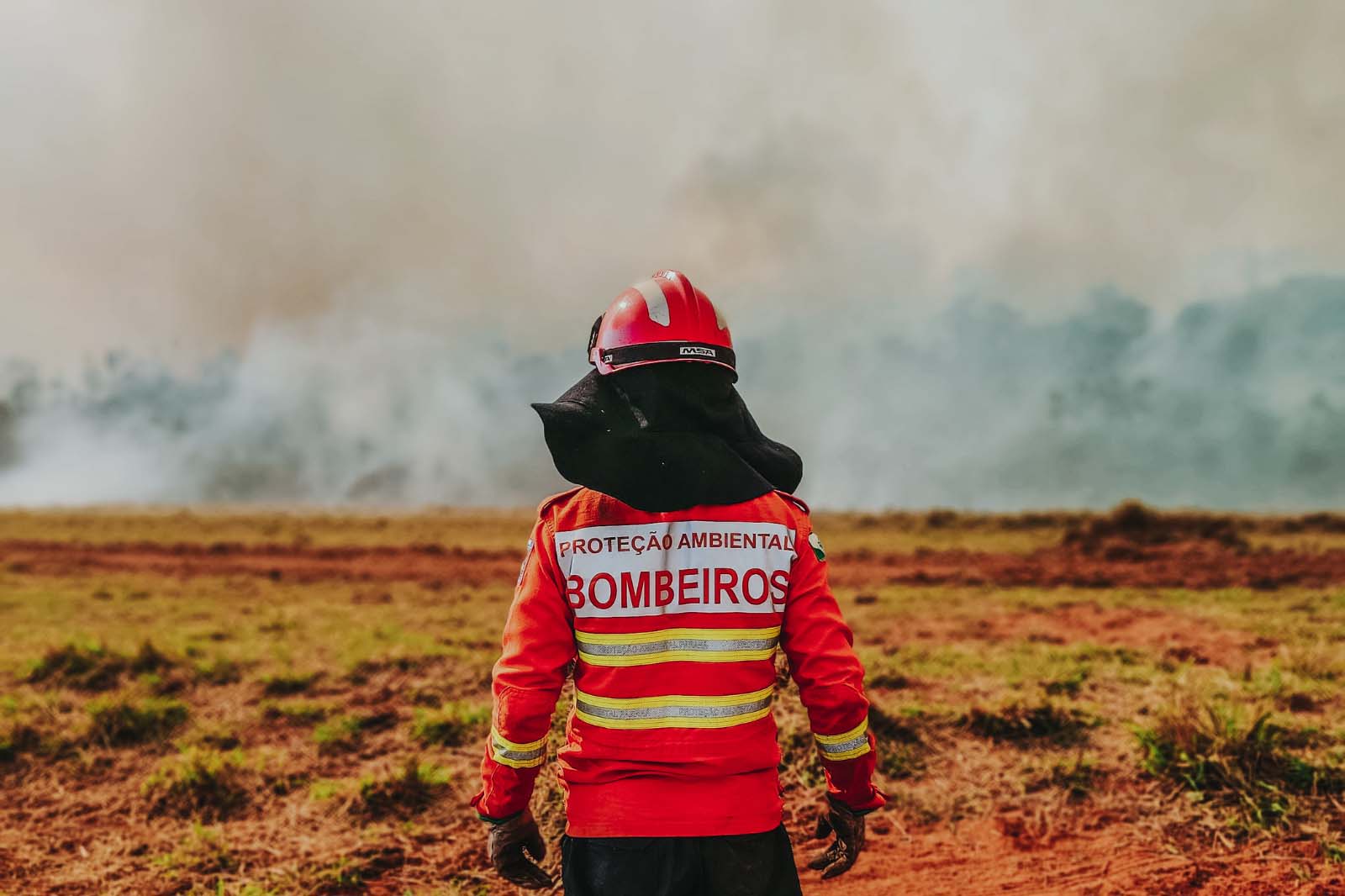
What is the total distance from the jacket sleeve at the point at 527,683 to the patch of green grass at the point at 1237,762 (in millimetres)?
4475

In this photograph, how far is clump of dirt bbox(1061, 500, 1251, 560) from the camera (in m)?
21.6

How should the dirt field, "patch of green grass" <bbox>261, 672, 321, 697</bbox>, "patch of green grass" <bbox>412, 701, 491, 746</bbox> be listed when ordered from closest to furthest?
the dirt field, "patch of green grass" <bbox>412, 701, 491, 746</bbox>, "patch of green grass" <bbox>261, 672, 321, 697</bbox>

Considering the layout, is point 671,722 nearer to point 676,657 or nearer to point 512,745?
point 676,657

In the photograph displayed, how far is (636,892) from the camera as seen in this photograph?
222 centimetres

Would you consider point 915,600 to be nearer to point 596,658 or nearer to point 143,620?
point 596,658

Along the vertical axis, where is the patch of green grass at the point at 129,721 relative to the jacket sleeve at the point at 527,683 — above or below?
below

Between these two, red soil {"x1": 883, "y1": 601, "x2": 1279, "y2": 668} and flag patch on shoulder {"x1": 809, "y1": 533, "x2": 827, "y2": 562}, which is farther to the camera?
red soil {"x1": 883, "y1": 601, "x2": 1279, "y2": 668}

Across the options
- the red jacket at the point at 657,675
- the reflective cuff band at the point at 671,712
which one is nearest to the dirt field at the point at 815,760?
the red jacket at the point at 657,675

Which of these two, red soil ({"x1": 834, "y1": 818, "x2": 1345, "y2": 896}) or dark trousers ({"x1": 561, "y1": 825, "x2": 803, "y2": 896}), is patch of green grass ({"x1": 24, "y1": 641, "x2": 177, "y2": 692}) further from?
dark trousers ({"x1": 561, "y1": 825, "x2": 803, "y2": 896})

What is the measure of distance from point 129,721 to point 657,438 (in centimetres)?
715

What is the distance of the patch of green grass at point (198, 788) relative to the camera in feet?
17.8

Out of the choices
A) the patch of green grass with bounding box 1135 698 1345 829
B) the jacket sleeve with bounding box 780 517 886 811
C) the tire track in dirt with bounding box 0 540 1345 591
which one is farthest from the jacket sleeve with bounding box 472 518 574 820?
the tire track in dirt with bounding box 0 540 1345 591

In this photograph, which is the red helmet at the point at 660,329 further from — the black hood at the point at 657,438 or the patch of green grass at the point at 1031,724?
the patch of green grass at the point at 1031,724

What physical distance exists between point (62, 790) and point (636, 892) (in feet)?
19.5
